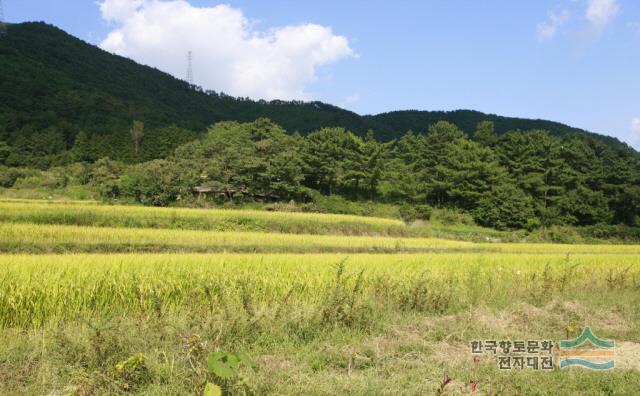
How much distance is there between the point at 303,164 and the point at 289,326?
37.5 meters

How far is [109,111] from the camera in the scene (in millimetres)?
71625

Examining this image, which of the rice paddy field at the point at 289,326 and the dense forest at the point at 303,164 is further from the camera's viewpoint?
the dense forest at the point at 303,164

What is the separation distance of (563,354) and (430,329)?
168cm

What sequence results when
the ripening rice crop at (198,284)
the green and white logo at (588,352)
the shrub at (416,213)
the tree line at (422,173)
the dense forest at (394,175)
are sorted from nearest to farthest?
the green and white logo at (588,352)
the ripening rice crop at (198,284)
the dense forest at (394,175)
the tree line at (422,173)
the shrub at (416,213)

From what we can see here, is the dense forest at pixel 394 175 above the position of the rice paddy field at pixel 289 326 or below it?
above

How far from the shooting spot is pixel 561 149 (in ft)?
168

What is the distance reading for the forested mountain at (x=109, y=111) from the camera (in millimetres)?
54812

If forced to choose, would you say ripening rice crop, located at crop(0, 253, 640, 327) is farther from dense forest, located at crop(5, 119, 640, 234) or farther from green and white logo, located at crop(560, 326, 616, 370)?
dense forest, located at crop(5, 119, 640, 234)

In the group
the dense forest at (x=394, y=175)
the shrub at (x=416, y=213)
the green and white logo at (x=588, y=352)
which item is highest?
the dense forest at (x=394, y=175)

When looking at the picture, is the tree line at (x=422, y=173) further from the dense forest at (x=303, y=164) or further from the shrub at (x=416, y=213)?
the shrub at (x=416, y=213)

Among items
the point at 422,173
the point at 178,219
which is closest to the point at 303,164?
the point at 422,173

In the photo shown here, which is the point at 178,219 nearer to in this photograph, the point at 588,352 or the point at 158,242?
the point at 158,242

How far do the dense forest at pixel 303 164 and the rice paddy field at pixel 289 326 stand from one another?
2749cm

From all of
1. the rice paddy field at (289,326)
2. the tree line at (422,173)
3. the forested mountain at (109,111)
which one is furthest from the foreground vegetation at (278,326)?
the forested mountain at (109,111)
